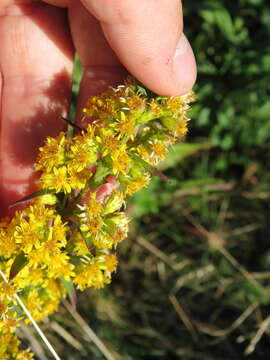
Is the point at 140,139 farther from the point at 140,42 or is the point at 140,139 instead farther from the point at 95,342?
the point at 95,342

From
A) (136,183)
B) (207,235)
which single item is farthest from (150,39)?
(207,235)

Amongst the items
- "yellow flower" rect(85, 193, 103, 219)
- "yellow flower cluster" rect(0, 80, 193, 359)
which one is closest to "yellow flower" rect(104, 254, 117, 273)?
"yellow flower cluster" rect(0, 80, 193, 359)

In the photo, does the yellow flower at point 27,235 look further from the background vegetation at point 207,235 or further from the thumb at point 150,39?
the background vegetation at point 207,235

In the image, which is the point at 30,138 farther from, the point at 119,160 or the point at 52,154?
the point at 119,160

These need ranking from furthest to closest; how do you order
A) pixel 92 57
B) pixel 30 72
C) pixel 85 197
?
pixel 30 72 < pixel 92 57 < pixel 85 197

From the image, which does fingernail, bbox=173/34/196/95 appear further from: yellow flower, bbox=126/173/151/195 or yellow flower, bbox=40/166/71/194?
yellow flower, bbox=40/166/71/194
